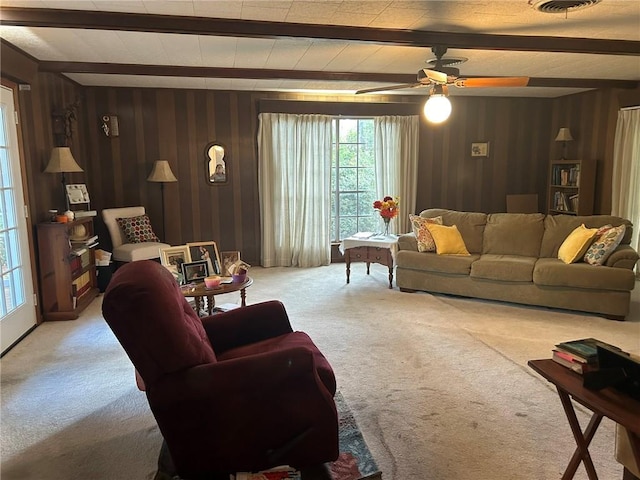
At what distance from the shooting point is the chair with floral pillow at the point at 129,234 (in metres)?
5.31

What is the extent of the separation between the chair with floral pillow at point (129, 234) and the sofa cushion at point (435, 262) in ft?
8.85

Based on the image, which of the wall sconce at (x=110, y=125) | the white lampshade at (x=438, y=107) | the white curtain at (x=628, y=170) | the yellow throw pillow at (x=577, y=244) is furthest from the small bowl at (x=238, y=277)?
the white curtain at (x=628, y=170)

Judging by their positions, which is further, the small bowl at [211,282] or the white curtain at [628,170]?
the white curtain at [628,170]

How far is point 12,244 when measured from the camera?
3875 mm

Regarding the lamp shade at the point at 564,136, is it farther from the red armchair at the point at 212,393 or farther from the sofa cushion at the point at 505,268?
the red armchair at the point at 212,393

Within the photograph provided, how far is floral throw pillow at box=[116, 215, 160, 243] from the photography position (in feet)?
18.3

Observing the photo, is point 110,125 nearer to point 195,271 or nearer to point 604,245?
point 195,271

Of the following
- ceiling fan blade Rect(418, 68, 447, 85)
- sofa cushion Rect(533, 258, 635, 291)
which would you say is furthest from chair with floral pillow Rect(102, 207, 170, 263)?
sofa cushion Rect(533, 258, 635, 291)

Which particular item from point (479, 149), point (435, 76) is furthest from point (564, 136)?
point (435, 76)

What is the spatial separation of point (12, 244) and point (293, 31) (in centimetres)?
281

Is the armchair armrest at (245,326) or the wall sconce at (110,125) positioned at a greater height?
the wall sconce at (110,125)

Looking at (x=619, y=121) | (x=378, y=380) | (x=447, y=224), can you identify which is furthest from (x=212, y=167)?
(x=619, y=121)

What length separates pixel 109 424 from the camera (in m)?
2.64

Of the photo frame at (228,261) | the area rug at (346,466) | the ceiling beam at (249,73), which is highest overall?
the ceiling beam at (249,73)
